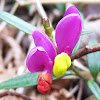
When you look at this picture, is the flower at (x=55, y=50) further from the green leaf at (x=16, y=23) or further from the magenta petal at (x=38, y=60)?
the green leaf at (x=16, y=23)

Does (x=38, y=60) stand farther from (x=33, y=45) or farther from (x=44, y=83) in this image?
(x=33, y=45)

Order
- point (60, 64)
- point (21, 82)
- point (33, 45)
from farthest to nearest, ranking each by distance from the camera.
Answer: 1. point (33, 45)
2. point (21, 82)
3. point (60, 64)

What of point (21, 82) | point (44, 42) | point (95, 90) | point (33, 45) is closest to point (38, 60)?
point (44, 42)

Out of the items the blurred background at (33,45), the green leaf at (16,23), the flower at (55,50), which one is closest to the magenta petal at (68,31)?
the flower at (55,50)

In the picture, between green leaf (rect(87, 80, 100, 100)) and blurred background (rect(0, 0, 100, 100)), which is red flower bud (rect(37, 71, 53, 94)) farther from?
blurred background (rect(0, 0, 100, 100))

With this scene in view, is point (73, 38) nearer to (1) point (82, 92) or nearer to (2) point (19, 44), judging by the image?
(1) point (82, 92)
